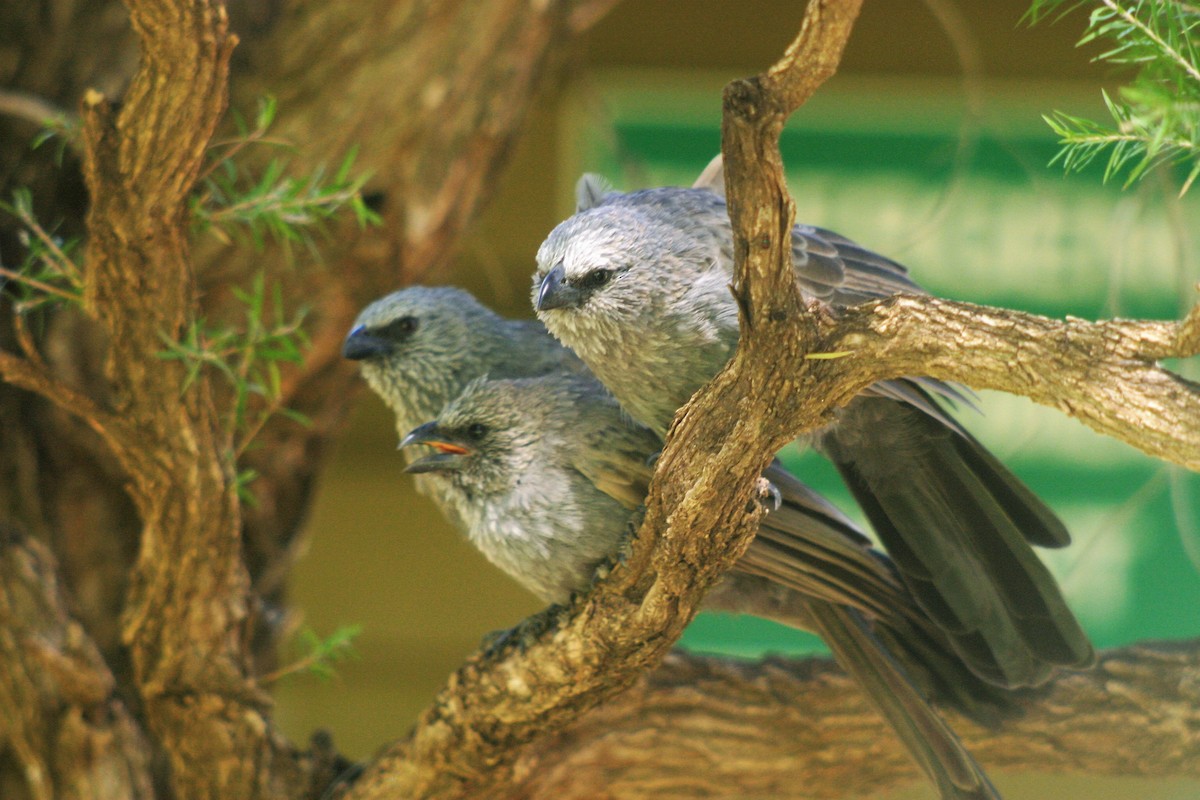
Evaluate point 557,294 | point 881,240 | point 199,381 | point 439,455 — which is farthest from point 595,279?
point 881,240

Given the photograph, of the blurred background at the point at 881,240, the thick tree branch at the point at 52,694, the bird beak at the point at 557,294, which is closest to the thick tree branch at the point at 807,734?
the blurred background at the point at 881,240

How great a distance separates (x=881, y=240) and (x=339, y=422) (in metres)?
1.46

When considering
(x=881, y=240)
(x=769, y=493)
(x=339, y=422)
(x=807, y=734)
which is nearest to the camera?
(x=769, y=493)

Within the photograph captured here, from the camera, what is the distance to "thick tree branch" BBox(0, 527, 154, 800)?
1.91 m

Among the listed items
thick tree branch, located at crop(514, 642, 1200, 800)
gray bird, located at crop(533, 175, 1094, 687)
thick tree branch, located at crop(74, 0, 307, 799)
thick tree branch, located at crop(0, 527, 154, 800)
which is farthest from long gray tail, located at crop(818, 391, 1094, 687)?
thick tree branch, located at crop(0, 527, 154, 800)

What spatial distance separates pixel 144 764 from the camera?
206 cm

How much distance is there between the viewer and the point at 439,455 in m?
1.92

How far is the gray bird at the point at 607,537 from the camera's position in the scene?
174 centimetres

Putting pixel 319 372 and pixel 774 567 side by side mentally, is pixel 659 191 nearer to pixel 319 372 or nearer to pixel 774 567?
pixel 774 567

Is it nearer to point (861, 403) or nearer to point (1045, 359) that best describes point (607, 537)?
point (861, 403)

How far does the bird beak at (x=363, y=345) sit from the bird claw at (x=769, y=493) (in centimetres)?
88

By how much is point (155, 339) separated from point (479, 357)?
722mm

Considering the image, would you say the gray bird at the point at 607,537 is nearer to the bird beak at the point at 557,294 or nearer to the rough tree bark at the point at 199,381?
the bird beak at the point at 557,294

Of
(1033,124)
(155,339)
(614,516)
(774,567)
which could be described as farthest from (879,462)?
(1033,124)
